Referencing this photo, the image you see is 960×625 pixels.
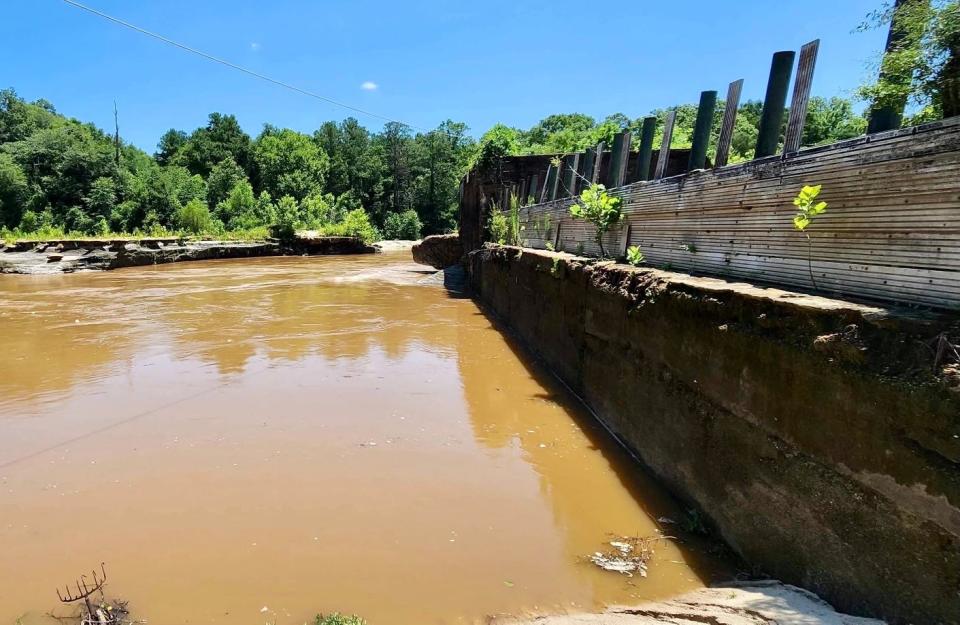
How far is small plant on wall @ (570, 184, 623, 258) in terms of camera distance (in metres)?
7.14

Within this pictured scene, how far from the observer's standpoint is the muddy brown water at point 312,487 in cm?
345

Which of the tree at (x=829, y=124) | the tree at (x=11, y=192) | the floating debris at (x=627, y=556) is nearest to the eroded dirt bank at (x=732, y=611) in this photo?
the floating debris at (x=627, y=556)

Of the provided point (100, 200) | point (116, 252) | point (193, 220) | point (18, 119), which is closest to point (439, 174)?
point (193, 220)

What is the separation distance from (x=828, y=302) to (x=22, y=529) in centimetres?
579

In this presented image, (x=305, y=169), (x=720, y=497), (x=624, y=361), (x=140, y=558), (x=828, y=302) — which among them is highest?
(x=305, y=169)

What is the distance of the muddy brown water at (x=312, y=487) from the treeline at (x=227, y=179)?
26.8 meters

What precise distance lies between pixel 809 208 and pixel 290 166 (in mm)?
63206

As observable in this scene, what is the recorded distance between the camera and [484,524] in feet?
13.9

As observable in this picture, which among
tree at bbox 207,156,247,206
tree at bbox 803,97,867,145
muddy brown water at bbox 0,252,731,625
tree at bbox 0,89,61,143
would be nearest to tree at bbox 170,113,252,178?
tree at bbox 207,156,247,206

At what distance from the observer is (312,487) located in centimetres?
475

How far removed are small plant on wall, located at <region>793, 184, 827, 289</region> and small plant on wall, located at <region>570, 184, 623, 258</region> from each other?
143 inches

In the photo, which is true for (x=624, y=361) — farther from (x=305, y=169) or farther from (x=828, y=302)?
(x=305, y=169)

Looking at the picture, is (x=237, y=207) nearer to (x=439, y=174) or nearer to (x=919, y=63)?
(x=439, y=174)

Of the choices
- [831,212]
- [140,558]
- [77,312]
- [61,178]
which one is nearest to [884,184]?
[831,212]
